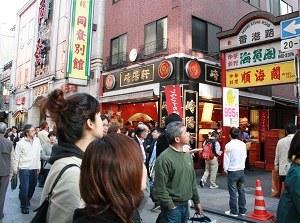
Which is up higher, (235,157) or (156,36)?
(156,36)

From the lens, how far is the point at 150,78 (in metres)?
12.6

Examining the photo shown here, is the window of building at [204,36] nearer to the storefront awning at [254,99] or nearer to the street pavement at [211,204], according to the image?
the storefront awning at [254,99]

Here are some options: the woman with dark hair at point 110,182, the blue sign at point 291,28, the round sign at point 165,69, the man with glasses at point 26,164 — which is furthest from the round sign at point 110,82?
the woman with dark hair at point 110,182

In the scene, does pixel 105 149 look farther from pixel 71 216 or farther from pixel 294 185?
pixel 294 185

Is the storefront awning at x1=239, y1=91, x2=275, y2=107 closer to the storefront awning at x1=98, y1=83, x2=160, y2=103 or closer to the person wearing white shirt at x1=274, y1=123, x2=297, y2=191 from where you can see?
the storefront awning at x1=98, y1=83, x2=160, y2=103

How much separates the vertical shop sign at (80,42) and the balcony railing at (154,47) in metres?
3.25

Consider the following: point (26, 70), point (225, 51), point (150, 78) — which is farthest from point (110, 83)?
point (26, 70)

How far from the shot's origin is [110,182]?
1320mm

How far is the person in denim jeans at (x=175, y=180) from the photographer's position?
3477 millimetres

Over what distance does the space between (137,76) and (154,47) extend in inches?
66.3

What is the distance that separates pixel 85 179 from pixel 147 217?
5.07 metres

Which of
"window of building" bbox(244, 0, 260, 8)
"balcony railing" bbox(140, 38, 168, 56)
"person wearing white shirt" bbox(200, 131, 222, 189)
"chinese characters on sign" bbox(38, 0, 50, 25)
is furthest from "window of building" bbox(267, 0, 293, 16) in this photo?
"chinese characters on sign" bbox(38, 0, 50, 25)

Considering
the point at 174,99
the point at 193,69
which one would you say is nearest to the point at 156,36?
the point at 193,69

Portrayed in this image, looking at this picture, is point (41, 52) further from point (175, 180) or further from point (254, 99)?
point (175, 180)
